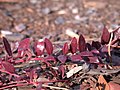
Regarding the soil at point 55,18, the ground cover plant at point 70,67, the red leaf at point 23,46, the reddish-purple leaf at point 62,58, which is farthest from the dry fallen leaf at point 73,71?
the soil at point 55,18

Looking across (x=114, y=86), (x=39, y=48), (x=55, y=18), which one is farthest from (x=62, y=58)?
(x=55, y=18)

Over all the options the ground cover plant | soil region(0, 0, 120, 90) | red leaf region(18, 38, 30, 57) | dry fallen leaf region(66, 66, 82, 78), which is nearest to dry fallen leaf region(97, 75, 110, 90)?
the ground cover plant

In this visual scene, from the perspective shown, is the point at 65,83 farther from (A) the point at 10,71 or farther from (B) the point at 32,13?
(B) the point at 32,13

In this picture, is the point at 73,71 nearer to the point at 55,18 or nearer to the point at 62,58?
the point at 62,58

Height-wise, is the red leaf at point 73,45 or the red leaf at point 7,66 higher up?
the red leaf at point 73,45

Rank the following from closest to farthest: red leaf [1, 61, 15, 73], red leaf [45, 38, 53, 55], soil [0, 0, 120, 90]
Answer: red leaf [1, 61, 15, 73] < red leaf [45, 38, 53, 55] < soil [0, 0, 120, 90]

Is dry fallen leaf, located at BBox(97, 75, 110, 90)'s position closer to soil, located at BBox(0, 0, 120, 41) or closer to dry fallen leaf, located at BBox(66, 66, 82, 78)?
dry fallen leaf, located at BBox(66, 66, 82, 78)

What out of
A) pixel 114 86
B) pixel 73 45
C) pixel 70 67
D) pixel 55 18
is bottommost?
pixel 114 86

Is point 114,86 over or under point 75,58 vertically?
under

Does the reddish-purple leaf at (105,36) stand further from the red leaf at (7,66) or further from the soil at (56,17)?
the soil at (56,17)
